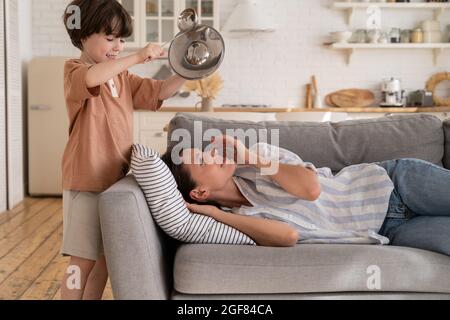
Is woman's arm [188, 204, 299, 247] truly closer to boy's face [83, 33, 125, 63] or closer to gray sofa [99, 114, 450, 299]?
gray sofa [99, 114, 450, 299]

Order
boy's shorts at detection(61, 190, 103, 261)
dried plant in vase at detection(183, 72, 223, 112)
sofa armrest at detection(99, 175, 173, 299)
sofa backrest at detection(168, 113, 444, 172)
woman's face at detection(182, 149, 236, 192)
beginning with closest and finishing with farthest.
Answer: sofa armrest at detection(99, 175, 173, 299) → boy's shorts at detection(61, 190, 103, 261) → woman's face at detection(182, 149, 236, 192) → sofa backrest at detection(168, 113, 444, 172) → dried plant in vase at detection(183, 72, 223, 112)

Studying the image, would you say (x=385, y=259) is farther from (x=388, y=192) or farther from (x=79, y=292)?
(x=79, y=292)

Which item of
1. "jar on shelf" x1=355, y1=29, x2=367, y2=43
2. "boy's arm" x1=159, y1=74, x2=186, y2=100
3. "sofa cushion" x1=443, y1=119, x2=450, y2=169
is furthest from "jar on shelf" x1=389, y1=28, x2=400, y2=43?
"boy's arm" x1=159, y1=74, x2=186, y2=100

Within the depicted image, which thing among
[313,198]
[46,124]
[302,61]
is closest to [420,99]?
[302,61]

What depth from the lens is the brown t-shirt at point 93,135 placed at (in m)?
2.13

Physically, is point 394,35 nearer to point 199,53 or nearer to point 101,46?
point 199,53

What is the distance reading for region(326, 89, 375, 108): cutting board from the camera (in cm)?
652

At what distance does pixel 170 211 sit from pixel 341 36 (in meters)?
4.68

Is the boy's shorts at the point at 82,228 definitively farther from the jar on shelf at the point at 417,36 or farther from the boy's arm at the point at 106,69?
the jar on shelf at the point at 417,36

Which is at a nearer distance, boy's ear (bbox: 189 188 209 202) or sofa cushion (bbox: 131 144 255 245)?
sofa cushion (bbox: 131 144 255 245)

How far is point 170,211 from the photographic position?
2.05 metres

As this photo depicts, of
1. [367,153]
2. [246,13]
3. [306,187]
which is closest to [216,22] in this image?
[246,13]

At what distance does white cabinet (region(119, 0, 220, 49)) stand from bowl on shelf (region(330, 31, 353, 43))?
1165mm

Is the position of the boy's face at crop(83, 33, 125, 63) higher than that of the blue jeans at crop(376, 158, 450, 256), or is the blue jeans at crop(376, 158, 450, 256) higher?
the boy's face at crop(83, 33, 125, 63)
